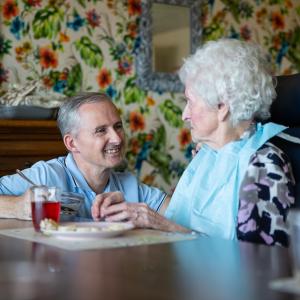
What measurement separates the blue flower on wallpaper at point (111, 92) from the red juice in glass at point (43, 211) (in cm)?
237

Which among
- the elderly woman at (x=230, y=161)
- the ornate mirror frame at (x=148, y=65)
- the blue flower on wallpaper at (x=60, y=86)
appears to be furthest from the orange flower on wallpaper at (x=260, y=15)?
the elderly woman at (x=230, y=161)

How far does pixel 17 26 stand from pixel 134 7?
2.47 ft

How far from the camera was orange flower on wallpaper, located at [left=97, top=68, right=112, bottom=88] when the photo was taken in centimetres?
389

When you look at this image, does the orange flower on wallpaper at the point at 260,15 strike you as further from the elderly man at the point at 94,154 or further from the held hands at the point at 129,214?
the held hands at the point at 129,214

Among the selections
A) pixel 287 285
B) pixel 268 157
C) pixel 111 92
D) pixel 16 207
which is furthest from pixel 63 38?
pixel 287 285

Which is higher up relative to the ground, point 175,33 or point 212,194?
point 175,33

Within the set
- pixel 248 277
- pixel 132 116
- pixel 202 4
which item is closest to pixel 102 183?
pixel 248 277

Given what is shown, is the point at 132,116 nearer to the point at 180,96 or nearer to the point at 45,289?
the point at 180,96

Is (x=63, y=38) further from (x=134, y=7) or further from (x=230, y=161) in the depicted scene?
(x=230, y=161)

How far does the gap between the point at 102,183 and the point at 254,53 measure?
0.78 m

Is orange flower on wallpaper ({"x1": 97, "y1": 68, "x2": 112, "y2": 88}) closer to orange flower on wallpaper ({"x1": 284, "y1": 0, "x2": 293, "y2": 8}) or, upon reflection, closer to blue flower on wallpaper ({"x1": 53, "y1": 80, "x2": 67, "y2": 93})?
blue flower on wallpaper ({"x1": 53, "y1": 80, "x2": 67, "y2": 93})

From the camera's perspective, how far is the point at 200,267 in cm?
112

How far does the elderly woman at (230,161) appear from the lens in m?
1.66

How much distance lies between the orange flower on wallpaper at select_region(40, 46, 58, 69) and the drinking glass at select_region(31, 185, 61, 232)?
7.18 feet
